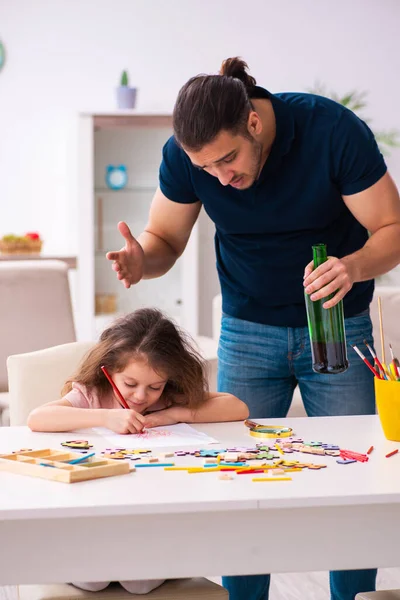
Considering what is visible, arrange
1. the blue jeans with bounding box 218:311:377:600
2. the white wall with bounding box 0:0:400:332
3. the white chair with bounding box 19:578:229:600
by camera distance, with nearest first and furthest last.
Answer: the white chair with bounding box 19:578:229:600
the blue jeans with bounding box 218:311:377:600
the white wall with bounding box 0:0:400:332

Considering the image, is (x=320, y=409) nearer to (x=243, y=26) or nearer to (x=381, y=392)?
(x=381, y=392)

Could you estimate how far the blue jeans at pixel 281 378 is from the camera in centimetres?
194

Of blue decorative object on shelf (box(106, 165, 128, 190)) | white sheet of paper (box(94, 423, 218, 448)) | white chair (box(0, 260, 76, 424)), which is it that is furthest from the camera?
blue decorative object on shelf (box(106, 165, 128, 190))

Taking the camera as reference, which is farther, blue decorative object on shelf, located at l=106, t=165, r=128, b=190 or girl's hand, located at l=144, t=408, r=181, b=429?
blue decorative object on shelf, located at l=106, t=165, r=128, b=190

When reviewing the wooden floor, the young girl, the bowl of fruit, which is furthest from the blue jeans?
the bowl of fruit

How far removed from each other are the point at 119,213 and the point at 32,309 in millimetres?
1541

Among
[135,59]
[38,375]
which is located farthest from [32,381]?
[135,59]

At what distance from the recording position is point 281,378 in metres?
2.00

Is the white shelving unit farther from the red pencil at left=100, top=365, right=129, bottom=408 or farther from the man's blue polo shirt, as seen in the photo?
the red pencil at left=100, top=365, right=129, bottom=408

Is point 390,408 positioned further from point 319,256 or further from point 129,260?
point 129,260

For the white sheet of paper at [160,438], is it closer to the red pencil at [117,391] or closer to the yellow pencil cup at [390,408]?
the red pencil at [117,391]

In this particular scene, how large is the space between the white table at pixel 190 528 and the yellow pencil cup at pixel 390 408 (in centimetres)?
30

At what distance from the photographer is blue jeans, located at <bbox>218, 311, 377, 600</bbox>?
1.94 metres

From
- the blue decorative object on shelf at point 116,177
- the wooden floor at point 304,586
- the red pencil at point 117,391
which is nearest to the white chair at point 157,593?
the red pencil at point 117,391
